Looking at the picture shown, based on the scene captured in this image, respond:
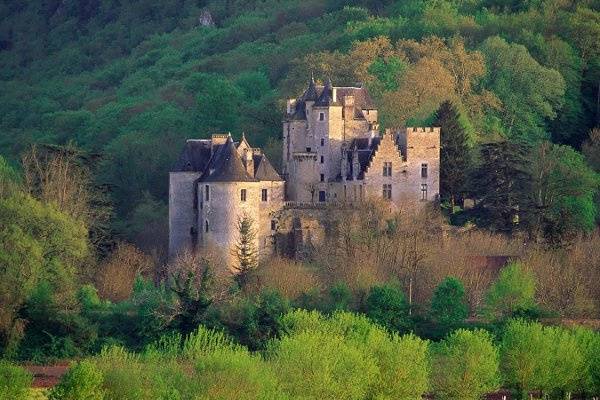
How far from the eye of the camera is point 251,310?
291 ft

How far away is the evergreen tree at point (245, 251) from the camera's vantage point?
312 feet

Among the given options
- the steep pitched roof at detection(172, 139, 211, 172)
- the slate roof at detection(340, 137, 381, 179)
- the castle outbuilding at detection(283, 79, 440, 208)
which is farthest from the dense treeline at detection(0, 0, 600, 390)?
the steep pitched roof at detection(172, 139, 211, 172)

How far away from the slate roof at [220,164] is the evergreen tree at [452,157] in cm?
735

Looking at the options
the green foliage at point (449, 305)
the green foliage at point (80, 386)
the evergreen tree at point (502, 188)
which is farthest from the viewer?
the evergreen tree at point (502, 188)

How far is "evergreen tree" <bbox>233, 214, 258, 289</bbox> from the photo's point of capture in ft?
312

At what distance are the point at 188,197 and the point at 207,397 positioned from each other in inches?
1157

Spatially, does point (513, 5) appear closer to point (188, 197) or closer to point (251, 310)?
point (188, 197)

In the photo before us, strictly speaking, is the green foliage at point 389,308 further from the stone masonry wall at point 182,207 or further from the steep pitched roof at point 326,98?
the steep pitched roof at point 326,98

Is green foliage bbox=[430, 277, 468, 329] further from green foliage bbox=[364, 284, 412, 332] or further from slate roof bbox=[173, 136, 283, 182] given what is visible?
slate roof bbox=[173, 136, 283, 182]

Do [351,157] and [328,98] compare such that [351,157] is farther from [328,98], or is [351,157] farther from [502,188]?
[502,188]

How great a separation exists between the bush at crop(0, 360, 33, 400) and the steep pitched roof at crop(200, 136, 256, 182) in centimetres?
2166

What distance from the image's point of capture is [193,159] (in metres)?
98.4

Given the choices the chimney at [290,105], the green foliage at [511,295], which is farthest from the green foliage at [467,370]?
the chimney at [290,105]

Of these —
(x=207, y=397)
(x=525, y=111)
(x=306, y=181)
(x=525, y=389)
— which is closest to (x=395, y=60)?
(x=525, y=111)
